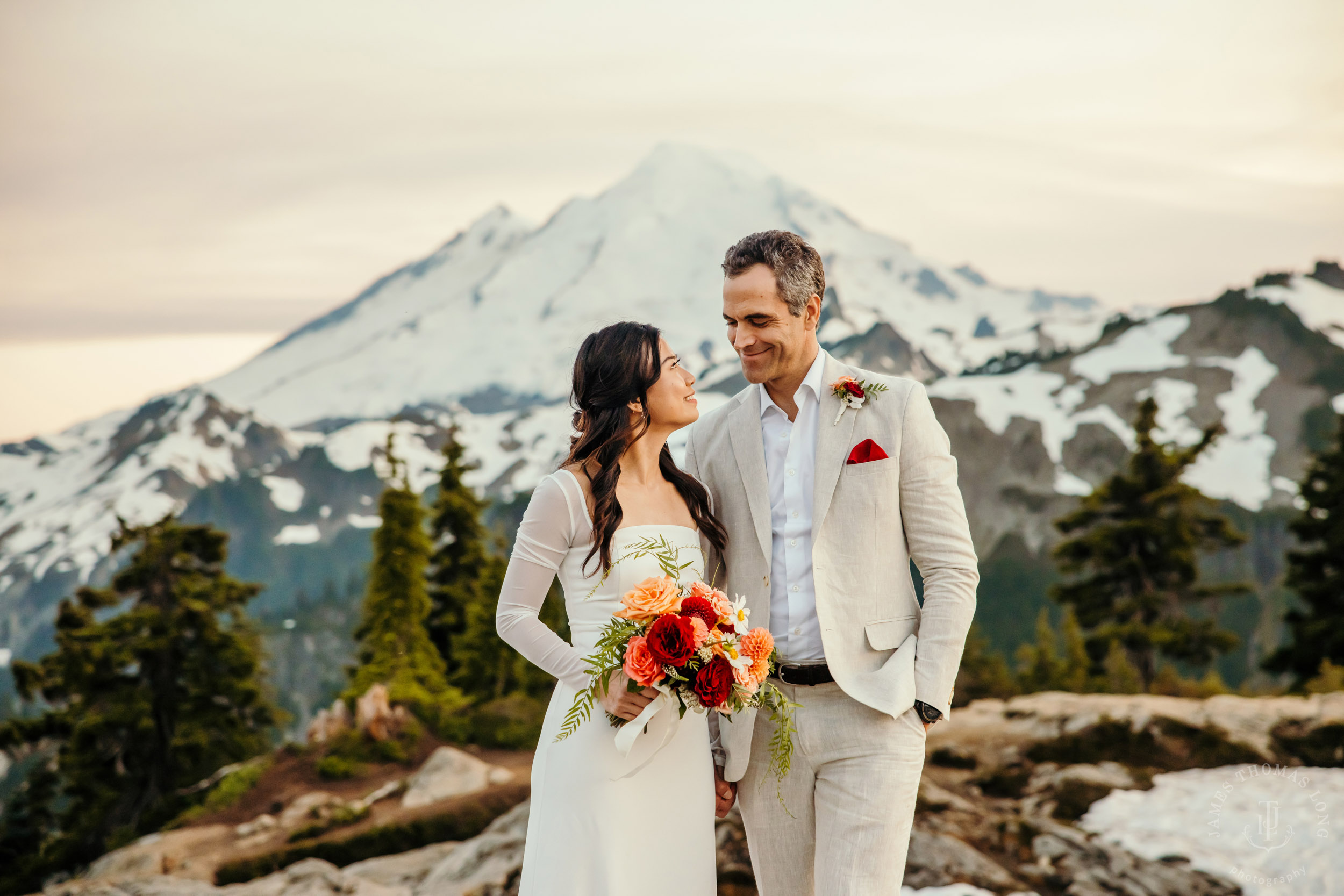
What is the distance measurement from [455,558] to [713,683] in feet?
64.7

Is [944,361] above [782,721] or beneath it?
above

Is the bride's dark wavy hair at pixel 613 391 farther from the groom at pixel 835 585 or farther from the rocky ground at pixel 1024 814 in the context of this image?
the rocky ground at pixel 1024 814

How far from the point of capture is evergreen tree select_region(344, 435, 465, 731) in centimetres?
1524

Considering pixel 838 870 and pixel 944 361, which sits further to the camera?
pixel 944 361

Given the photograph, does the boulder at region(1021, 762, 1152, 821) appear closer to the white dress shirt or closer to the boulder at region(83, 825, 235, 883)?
the white dress shirt

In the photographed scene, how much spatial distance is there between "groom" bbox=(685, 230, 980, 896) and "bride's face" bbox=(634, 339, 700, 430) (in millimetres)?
251

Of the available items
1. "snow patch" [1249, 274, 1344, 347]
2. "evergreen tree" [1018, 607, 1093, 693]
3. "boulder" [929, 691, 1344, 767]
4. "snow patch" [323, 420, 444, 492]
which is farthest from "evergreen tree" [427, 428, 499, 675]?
"snow patch" [323, 420, 444, 492]

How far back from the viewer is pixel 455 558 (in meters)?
22.1

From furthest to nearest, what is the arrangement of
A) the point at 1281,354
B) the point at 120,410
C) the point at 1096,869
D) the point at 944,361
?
the point at 120,410, the point at 944,361, the point at 1281,354, the point at 1096,869

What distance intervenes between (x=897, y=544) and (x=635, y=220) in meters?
196

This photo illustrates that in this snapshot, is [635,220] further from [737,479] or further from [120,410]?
Result: [737,479]

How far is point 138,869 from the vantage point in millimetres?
9586

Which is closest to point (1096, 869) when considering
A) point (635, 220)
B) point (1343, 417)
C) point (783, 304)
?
point (783, 304)

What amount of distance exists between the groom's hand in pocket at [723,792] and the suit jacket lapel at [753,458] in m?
0.89
